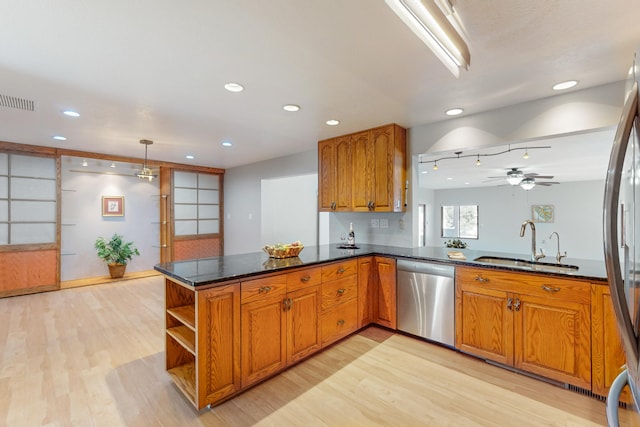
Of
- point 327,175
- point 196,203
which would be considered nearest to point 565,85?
point 327,175

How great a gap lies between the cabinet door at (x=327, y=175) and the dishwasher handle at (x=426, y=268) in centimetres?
124

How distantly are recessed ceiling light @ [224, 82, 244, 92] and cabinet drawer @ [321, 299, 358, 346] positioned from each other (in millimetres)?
2119

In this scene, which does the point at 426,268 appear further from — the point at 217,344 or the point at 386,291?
the point at 217,344

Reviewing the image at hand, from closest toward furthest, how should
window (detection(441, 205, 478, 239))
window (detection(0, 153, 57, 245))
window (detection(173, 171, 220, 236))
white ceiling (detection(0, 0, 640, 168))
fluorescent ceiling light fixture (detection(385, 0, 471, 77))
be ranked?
fluorescent ceiling light fixture (detection(385, 0, 471, 77))
white ceiling (detection(0, 0, 640, 168))
window (detection(0, 153, 57, 245))
window (detection(173, 171, 220, 236))
window (detection(441, 205, 478, 239))

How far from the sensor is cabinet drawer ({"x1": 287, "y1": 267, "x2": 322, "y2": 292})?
7.75ft

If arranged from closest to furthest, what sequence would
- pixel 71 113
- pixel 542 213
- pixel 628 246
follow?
pixel 628 246 → pixel 71 113 → pixel 542 213

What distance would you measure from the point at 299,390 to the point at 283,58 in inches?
92.9

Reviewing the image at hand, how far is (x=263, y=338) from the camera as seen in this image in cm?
216

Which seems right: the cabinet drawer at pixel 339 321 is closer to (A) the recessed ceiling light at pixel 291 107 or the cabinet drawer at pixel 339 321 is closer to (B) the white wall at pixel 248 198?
(A) the recessed ceiling light at pixel 291 107

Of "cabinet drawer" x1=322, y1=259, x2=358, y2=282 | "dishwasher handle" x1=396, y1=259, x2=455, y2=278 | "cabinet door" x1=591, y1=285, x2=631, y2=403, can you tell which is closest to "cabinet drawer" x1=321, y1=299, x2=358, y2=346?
"cabinet drawer" x1=322, y1=259, x2=358, y2=282

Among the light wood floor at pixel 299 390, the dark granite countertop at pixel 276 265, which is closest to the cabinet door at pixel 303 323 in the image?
the light wood floor at pixel 299 390

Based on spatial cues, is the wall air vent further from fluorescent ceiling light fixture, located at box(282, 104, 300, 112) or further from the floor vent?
the floor vent

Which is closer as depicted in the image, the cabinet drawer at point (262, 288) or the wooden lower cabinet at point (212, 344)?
the wooden lower cabinet at point (212, 344)

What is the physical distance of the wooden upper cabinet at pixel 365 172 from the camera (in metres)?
3.33
